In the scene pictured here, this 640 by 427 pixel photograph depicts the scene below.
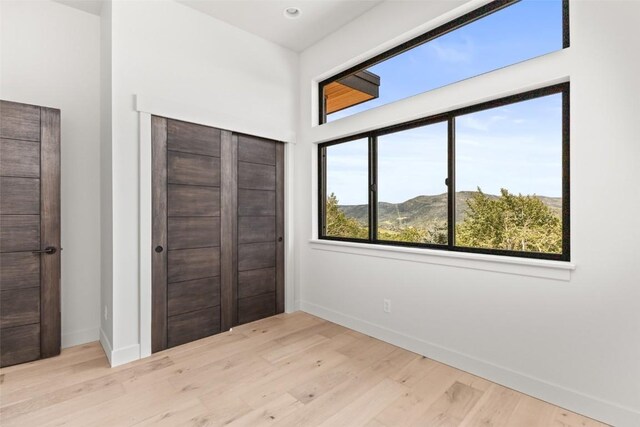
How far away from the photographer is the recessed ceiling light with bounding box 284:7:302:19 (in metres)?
3.06

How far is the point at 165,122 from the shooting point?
2838 mm

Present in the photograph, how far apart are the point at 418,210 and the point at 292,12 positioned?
230cm

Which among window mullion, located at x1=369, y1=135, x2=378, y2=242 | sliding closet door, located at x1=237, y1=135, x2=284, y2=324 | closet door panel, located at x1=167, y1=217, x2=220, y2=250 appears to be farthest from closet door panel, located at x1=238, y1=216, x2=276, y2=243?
window mullion, located at x1=369, y1=135, x2=378, y2=242

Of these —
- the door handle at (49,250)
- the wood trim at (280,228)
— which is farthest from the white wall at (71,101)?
the wood trim at (280,228)

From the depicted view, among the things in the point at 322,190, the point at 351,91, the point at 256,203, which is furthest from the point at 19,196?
the point at 351,91

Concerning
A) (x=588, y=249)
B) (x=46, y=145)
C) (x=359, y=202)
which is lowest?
(x=588, y=249)

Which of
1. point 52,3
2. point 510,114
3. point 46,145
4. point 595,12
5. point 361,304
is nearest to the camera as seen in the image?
point 595,12

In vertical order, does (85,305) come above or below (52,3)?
below

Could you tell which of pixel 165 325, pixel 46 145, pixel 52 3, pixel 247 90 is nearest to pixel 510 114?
pixel 247 90

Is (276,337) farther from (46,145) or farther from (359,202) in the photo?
(46,145)

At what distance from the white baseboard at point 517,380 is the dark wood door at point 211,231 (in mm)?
1291

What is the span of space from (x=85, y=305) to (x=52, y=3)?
2.75 m

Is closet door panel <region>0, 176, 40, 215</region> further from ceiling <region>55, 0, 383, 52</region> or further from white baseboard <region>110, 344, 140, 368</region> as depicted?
ceiling <region>55, 0, 383, 52</region>

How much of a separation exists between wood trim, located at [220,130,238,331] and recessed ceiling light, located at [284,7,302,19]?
4.29ft
